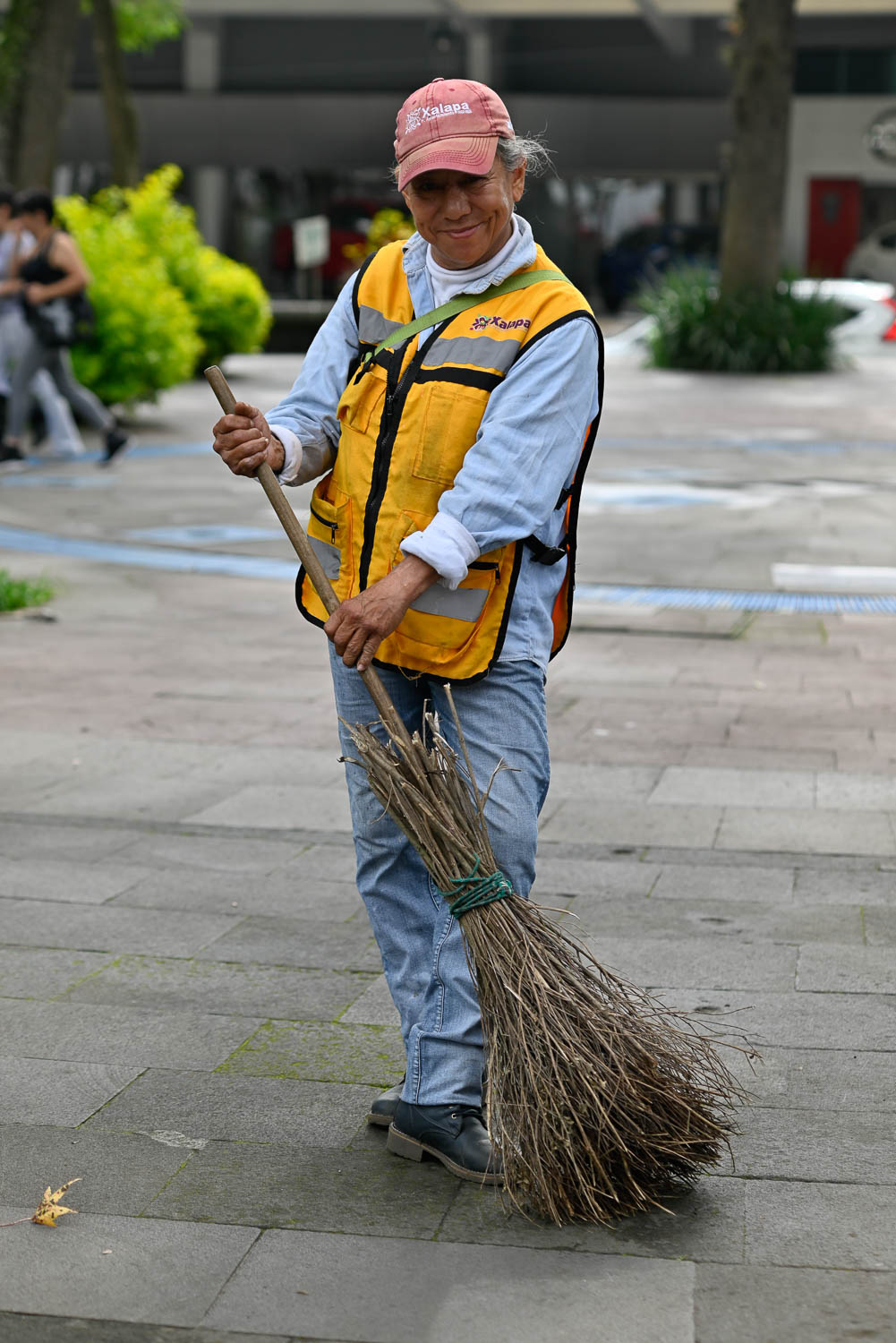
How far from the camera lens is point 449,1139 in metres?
3.09

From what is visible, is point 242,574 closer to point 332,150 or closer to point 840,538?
point 840,538

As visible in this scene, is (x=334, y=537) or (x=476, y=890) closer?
(x=476, y=890)

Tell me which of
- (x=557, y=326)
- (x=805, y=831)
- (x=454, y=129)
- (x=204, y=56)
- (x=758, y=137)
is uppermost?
(x=454, y=129)

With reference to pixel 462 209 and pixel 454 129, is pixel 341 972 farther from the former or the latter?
pixel 454 129

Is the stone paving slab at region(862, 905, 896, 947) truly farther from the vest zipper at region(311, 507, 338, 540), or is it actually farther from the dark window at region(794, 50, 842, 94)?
the dark window at region(794, 50, 842, 94)

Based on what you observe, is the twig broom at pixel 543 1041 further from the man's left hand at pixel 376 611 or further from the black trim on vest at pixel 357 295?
the black trim on vest at pixel 357 295

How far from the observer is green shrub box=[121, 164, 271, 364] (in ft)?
58.8

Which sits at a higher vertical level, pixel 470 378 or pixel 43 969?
pixel 470 378

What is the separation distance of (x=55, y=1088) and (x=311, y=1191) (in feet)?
2.16

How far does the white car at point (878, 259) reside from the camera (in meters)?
35.9

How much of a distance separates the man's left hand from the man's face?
54cm

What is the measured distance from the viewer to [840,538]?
1073 centimetres

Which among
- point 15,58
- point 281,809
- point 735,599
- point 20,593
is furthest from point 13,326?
point 281,809

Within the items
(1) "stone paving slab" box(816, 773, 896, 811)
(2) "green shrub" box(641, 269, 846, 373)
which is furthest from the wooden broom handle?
(2) "green shrub" box(641, 269, 846, 373)
